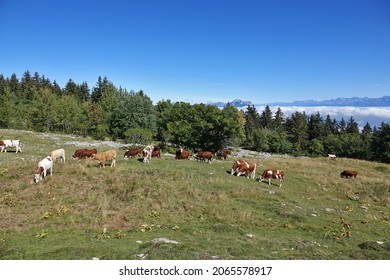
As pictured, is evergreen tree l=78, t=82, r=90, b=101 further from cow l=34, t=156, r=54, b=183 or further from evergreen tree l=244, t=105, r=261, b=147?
cow l=34, t=156, r=54, b=183

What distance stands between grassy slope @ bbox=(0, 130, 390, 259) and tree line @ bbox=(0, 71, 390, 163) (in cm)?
A: 3373

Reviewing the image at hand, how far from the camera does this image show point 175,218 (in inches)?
583

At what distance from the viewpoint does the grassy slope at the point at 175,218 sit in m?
10.7

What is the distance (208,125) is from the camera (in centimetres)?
5928

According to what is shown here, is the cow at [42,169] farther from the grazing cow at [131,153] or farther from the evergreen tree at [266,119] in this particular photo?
the evergreen tree at [266,119]

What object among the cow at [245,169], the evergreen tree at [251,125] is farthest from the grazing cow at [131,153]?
the evergreen tree at [251,125]

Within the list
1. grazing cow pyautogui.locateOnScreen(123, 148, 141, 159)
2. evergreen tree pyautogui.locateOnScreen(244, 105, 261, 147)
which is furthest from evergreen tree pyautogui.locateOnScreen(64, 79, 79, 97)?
grazing cow pyautogui.locateOnScreen(123, 148, 141, 159)

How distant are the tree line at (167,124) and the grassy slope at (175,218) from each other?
33.7 m

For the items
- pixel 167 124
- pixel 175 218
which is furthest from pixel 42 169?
pixel 167 124

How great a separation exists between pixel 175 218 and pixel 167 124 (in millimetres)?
52223

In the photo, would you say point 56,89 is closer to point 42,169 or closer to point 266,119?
point 266,119

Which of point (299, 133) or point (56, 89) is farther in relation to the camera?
point (56, 89)
